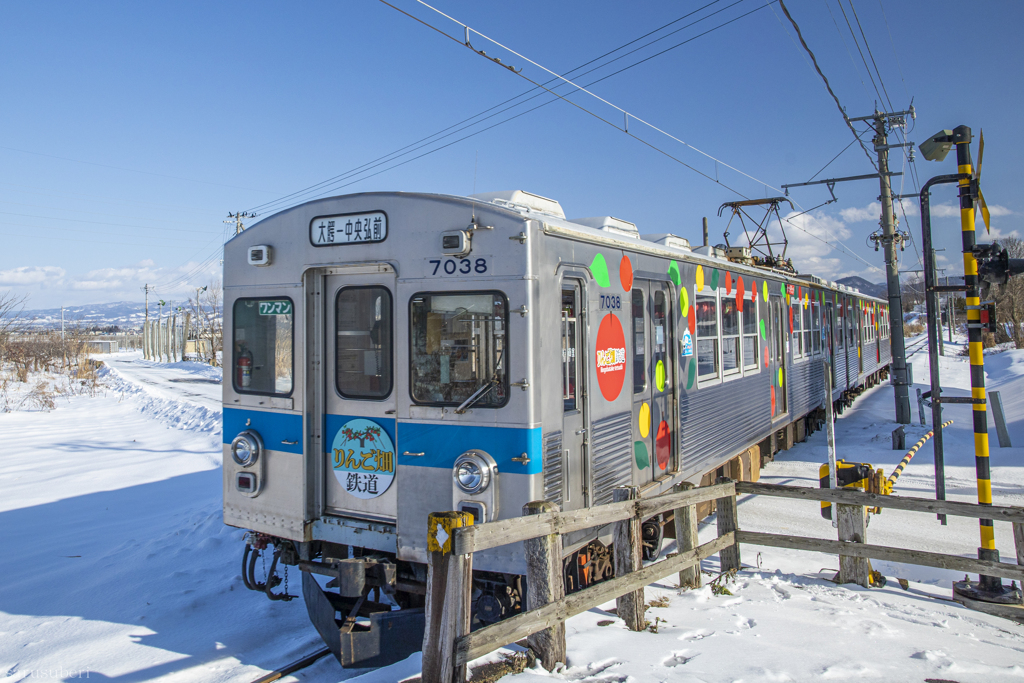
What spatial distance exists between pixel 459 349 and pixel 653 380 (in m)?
2.35

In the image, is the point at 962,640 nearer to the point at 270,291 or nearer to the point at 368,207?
the point at 368,207

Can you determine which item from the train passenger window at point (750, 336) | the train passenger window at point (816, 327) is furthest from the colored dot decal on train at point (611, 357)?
the train passenger window at point (816, 327)

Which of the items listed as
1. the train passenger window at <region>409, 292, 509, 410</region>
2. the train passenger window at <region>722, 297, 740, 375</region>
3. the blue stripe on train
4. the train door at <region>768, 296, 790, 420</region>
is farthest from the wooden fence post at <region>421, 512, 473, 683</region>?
the train door at <region>768, 296, 790, 420</region>

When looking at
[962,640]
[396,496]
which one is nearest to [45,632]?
[396,496]

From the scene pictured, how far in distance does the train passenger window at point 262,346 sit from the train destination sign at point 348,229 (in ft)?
1.79

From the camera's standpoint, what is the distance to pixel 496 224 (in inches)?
163

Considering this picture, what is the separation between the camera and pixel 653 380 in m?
5.95

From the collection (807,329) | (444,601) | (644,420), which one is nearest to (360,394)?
(444,601)

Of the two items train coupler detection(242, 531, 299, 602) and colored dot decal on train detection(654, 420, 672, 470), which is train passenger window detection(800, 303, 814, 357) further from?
train coupler detection(242, 531, 299, 602)

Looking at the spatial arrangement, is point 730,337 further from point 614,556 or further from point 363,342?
point 363,342

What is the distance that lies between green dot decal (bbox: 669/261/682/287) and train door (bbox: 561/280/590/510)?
6.22 ft

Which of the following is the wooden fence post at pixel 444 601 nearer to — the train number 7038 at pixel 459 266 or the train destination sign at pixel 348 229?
the train number 7038 at pixel 459 266

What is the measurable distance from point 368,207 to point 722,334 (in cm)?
466

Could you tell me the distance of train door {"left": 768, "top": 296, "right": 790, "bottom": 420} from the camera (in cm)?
989
